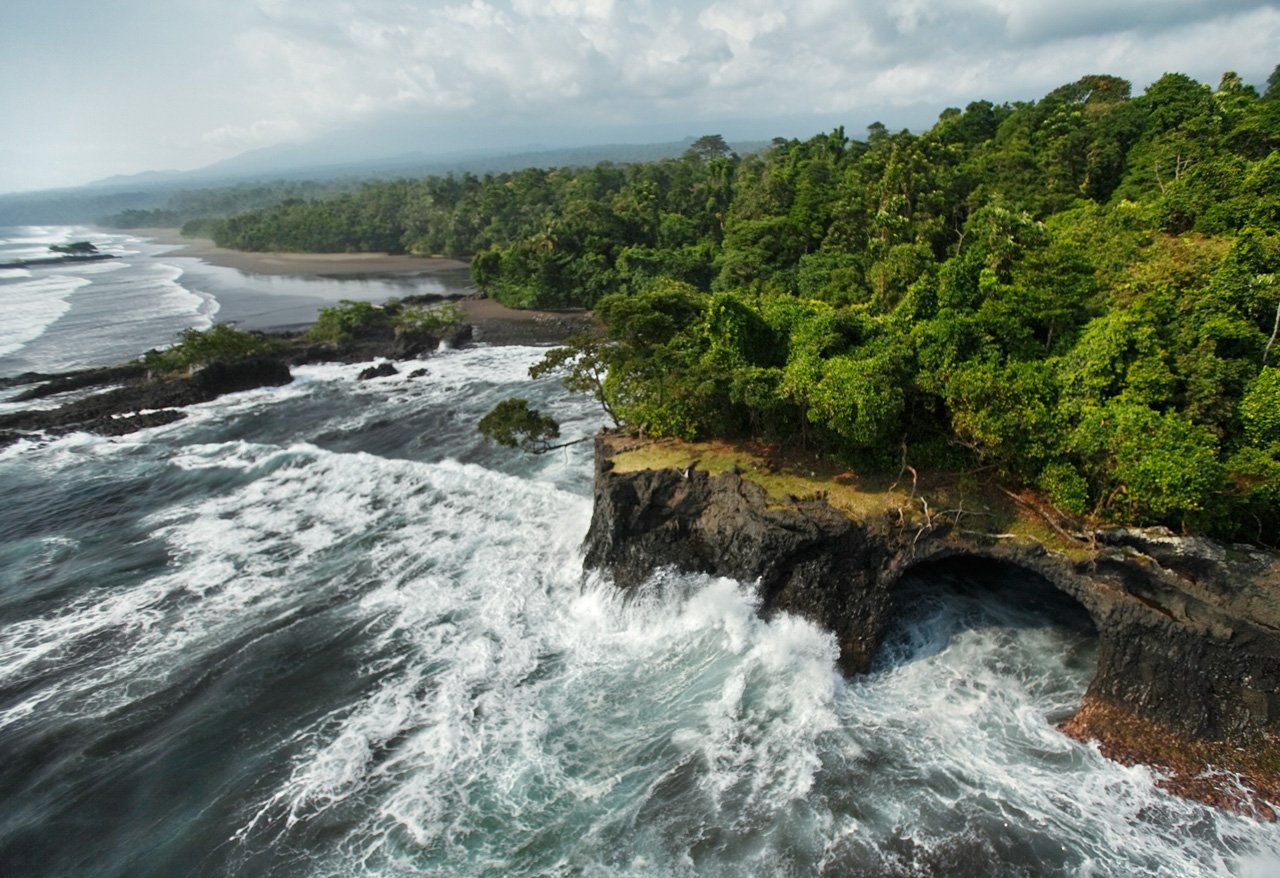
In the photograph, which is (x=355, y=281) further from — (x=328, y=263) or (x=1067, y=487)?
(x=1067, y=487)

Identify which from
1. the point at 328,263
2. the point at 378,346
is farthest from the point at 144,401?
the point at 328,263

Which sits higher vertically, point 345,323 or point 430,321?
point 430,321

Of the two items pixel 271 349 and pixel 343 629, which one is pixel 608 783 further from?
pixel 271 349

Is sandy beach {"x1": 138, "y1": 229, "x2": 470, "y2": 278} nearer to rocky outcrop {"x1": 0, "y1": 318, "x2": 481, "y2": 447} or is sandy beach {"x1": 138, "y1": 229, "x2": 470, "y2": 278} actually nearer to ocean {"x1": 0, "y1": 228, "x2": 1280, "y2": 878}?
rocky outcrop {"x1": 0, "y1": 318, "x2": 481, "y2": 447}

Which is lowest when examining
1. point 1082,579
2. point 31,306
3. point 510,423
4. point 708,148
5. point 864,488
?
point 31,306

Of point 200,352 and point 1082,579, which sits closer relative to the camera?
point 1082,579
